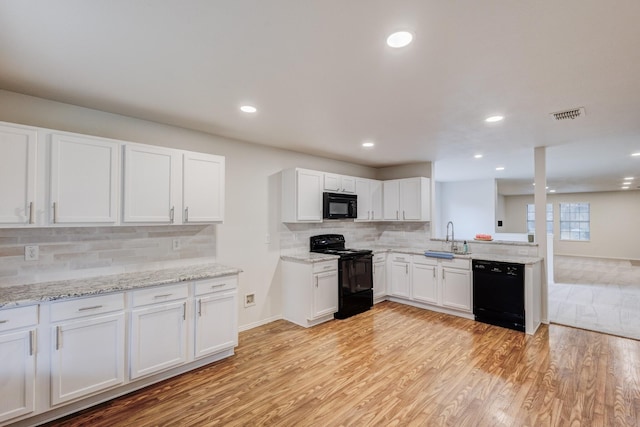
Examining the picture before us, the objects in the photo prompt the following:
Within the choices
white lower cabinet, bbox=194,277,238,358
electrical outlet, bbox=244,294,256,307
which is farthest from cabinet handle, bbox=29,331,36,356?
electrical outlet, bbox=244,294,256,307

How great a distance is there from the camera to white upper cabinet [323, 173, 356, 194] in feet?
15.5

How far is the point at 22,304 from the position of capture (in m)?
2.09

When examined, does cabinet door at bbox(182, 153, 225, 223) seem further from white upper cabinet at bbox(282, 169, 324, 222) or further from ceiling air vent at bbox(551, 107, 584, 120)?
ceiling air vent at bbox(551, 107, 584, 120)

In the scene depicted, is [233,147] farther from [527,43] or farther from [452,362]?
[452,362]

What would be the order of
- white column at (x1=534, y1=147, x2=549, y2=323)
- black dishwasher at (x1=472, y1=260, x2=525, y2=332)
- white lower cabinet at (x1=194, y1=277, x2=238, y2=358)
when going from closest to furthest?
1. white lower cabinet at (x1=194, y1=277, x2=238, y2=358)
2. black dishwasher at (x1=472, y1=260, x2=525, y2=332)
3. white column at (x1=534, y1=147, x2=549, y2=323)

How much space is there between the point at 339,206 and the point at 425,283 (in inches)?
73.6

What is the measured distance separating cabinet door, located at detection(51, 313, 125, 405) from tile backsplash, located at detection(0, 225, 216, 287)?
2.16 ft

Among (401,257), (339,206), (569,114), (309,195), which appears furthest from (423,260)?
(569,114)

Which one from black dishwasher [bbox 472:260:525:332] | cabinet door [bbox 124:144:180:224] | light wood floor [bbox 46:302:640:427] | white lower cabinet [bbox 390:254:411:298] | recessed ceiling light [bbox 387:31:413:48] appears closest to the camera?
recessed ceiling light [bbox 387:31:413:48]

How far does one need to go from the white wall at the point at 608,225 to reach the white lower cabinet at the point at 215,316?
12849 mm

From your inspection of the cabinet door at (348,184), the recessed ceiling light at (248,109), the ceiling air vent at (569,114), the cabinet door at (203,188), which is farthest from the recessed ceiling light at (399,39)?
the cabinet door at (348,184)

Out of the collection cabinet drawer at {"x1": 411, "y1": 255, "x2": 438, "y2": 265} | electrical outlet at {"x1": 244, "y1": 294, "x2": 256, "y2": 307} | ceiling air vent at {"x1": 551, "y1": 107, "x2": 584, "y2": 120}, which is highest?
ceiling air vent at {"x1": 551, "y1": 107, "x2": 584, "y2": 120}

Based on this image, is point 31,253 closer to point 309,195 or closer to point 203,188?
point 203,188

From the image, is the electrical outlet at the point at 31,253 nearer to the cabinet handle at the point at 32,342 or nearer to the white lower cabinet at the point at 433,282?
the cabinet handle at the point at 32,342
